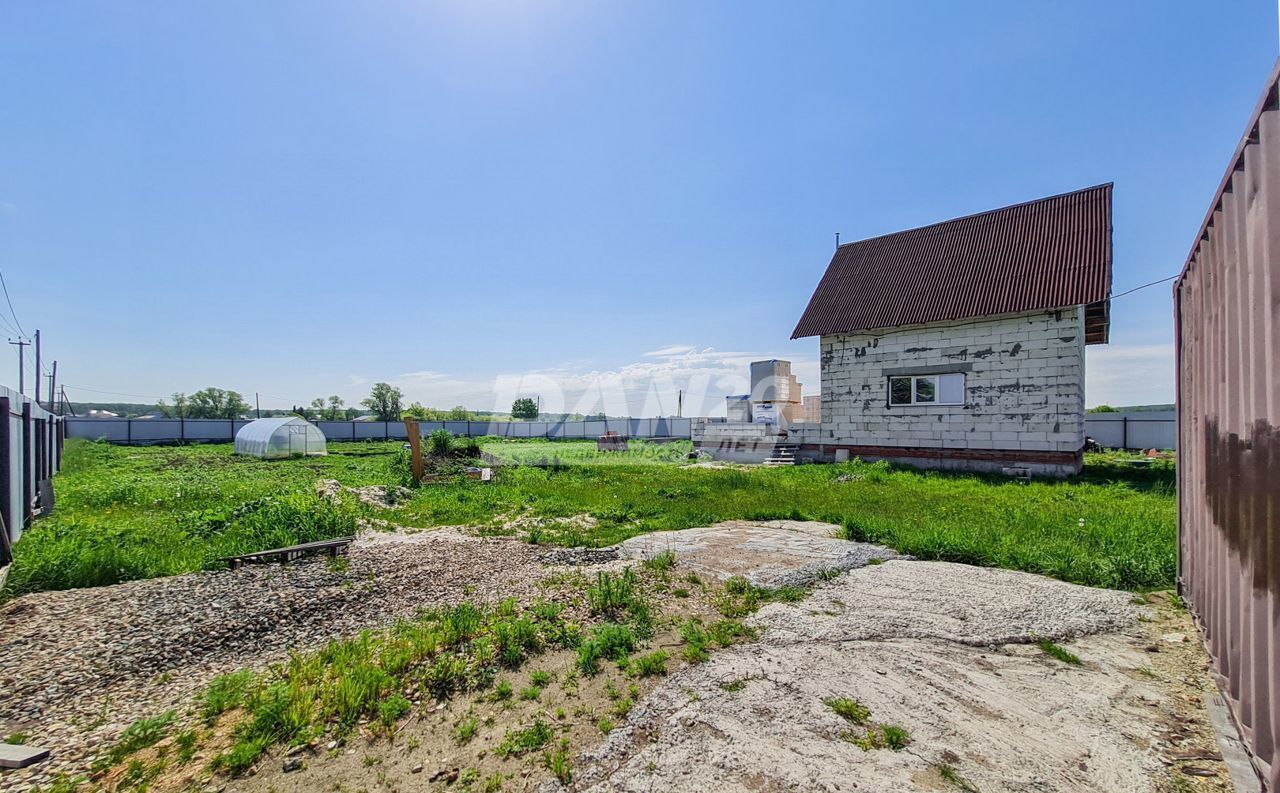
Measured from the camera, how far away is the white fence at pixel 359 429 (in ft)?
106

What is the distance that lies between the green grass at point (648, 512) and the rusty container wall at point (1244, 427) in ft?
9.20

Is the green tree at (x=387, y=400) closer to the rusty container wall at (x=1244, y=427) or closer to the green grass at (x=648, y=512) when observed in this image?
the green grass at (x=648, y=512)

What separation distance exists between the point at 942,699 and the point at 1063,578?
11.6ft

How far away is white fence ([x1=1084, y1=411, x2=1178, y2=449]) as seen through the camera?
2095cm

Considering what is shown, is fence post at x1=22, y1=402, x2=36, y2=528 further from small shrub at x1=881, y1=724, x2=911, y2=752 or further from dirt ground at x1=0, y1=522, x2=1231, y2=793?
small shrub at x1=881, y1=724, x2=911, y2=752

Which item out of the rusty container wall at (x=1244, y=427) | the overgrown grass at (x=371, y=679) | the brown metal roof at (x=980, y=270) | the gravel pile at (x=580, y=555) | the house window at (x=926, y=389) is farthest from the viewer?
the house window at (x=926, y=389)

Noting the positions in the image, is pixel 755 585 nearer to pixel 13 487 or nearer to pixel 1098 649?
pixel 1098 649

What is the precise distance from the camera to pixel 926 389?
1542cm

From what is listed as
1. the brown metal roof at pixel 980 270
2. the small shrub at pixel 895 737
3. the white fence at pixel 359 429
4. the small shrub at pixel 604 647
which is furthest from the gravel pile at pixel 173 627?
the white fence at pixel 359 429

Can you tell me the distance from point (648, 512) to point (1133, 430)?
2322cm

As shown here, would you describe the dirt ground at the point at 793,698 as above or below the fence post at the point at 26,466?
below

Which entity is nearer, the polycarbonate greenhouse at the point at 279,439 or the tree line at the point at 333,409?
the polycarbonate greenhouse at the point at 279,439

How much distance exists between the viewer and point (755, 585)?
5434 millimetres

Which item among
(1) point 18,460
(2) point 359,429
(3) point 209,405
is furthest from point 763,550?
(3) point 209,405
